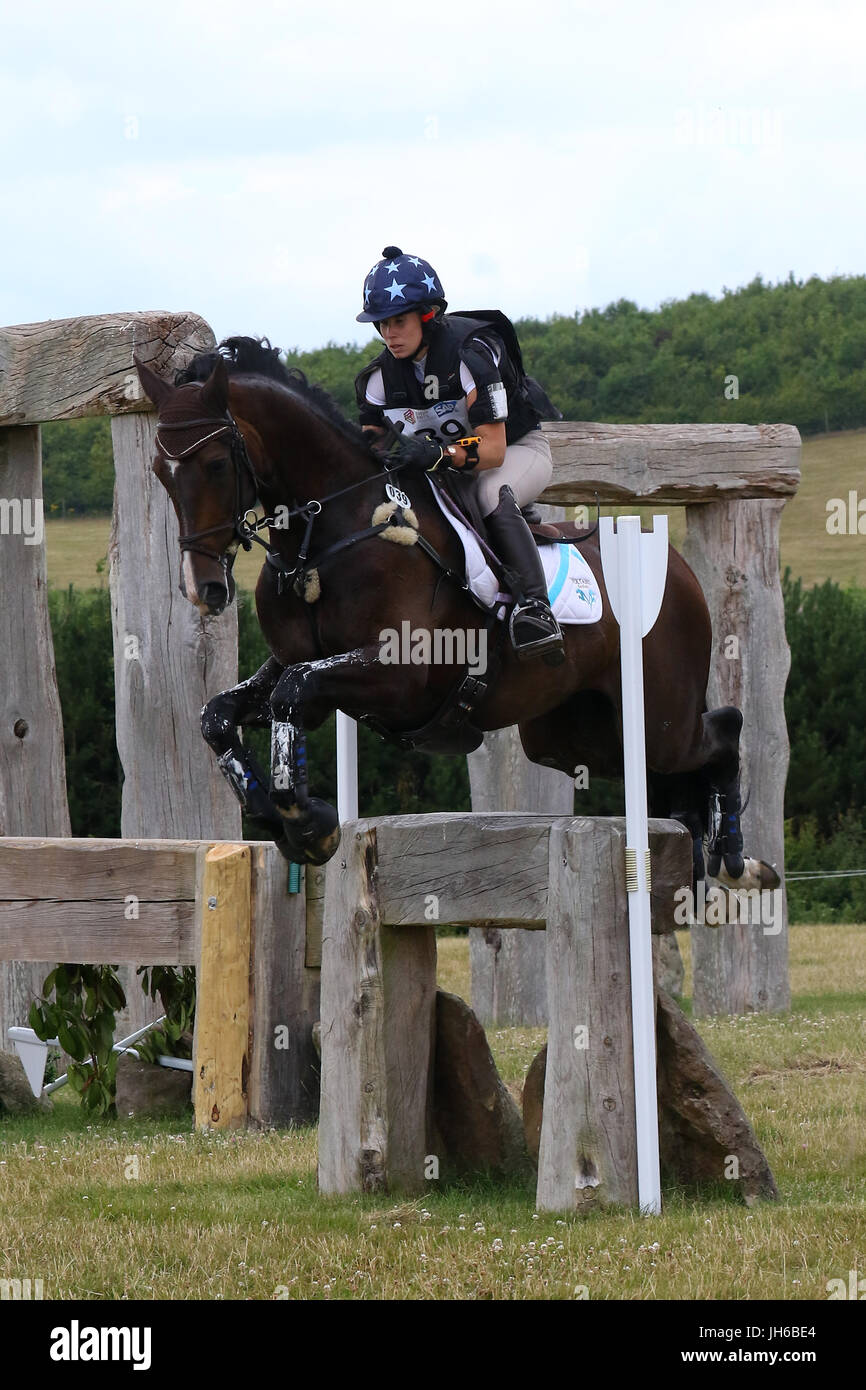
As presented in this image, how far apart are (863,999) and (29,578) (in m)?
6.81

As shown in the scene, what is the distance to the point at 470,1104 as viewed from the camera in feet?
22.0

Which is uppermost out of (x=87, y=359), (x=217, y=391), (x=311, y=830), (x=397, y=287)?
(x=87, y=359)

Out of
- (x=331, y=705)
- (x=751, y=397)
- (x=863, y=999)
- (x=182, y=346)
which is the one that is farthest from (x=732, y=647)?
(x=751, y=397)

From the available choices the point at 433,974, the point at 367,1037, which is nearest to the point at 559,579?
the point at 433,974

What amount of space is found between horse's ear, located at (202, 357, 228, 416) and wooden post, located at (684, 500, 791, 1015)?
651cm

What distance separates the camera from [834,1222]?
5.75m

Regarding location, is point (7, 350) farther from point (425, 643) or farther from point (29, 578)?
point (425, 643)

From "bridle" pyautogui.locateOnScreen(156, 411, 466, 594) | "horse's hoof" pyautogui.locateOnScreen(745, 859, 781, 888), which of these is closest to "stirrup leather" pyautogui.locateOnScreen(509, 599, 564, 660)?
"bridle" pyautogui.locateOnScreen(156, 411, 466, 594)

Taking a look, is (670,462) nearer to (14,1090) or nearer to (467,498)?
(467,498)

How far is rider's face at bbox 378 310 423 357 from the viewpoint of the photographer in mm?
6137

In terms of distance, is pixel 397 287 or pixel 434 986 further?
pixel 434 986

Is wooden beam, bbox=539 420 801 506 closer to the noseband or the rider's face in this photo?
the rider's face

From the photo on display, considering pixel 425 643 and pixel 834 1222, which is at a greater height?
pixel 425 643

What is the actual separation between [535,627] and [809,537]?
35249 mm
